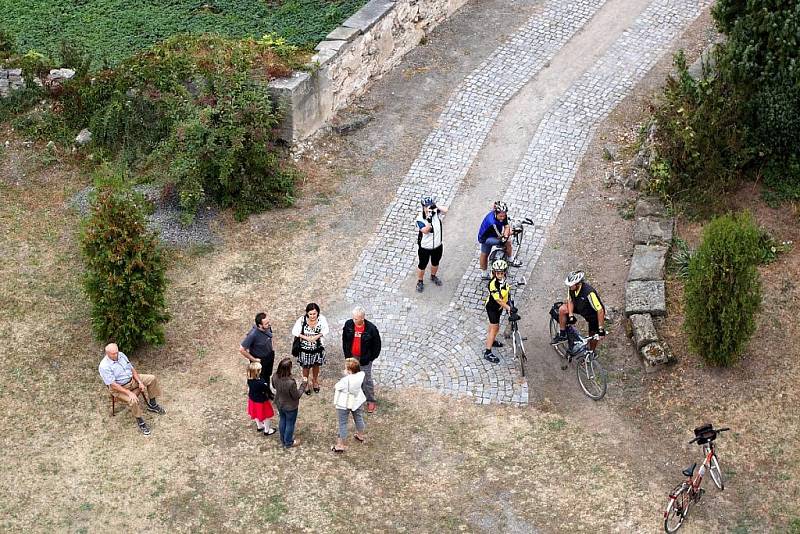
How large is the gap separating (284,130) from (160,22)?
14.4 feet

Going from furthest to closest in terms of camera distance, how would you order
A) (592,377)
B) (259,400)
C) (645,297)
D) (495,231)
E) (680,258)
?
A: 1. (680,258)
2. (495,231)
3. (645,297)
4. (592,377)
5. (259,400)

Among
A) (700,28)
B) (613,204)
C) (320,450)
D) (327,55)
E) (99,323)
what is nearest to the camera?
(320,450)

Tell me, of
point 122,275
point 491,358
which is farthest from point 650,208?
point 122,275

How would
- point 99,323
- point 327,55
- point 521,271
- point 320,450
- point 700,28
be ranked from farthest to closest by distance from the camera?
point 700,28 → point 327,55 → point 521,271 → point 99,323 → point 320,450

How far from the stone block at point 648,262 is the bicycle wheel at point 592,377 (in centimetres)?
176

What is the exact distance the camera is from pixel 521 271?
50.2 ft

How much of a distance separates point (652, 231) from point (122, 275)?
697cm

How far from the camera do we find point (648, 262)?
1482 cm

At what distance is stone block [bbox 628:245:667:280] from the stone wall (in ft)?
18.3

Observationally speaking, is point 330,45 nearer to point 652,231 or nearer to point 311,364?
point 652,231

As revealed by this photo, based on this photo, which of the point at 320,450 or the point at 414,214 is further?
the point at 414,214

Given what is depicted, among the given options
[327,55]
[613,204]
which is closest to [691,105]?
[613,204]

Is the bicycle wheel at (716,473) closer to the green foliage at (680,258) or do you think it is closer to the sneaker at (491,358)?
the sneaker at (491,358)

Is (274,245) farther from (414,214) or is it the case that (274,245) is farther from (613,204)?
(613,204)
